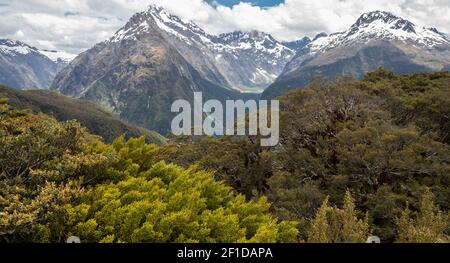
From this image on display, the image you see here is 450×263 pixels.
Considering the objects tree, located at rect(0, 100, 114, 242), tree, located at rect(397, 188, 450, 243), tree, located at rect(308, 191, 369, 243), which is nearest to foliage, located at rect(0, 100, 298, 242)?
tree, located at rect(0, 100, 114, 242)

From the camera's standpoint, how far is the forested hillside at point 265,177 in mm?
13781

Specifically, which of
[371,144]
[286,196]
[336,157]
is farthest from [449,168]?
[286,196]

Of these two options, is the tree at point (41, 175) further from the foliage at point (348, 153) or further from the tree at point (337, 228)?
the foliage at point (348, 153)

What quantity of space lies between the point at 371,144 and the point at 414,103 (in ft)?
41.0

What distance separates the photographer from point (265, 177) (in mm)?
48031

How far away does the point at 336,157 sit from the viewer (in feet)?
137

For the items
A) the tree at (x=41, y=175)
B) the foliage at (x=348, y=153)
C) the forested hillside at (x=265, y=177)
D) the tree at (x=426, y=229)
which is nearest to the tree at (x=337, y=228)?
the forested hillside at (x=265, y=177)

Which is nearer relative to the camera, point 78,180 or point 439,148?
point 78,180

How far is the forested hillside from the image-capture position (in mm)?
13781

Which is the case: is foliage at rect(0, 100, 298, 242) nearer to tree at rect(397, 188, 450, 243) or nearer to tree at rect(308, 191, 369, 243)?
tree at rect(308, 191, 369, 243)

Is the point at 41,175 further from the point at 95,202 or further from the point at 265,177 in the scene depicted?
the point at 265,177

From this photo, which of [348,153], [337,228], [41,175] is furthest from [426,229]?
[348,153]

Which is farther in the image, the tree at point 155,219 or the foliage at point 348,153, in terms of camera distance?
the foliage at point 348,153
